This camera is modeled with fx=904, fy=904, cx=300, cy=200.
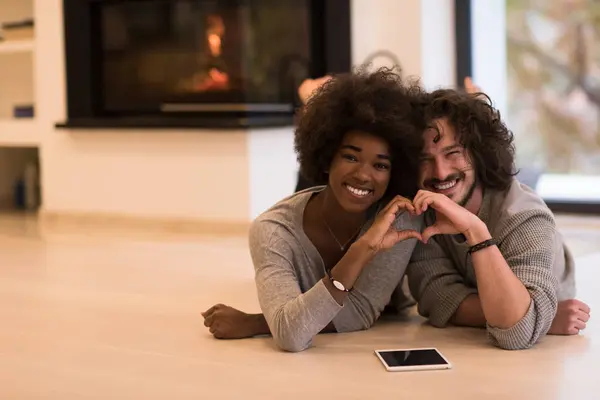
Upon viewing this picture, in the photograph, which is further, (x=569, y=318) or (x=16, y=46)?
(x=16, y=46)

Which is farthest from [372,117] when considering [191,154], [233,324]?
[191,154]

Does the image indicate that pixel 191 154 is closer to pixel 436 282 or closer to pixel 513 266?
pixel 436 282

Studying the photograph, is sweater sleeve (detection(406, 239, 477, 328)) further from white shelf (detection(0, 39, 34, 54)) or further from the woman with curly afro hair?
white shelf (detection(0, 39, 34, 54))

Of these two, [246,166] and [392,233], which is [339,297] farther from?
[246,166]

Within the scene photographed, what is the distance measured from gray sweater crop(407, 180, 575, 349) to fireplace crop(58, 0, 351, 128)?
2.08 metres

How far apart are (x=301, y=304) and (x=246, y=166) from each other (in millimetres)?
2410

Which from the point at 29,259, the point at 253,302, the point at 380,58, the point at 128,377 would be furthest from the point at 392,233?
the point at 380,58

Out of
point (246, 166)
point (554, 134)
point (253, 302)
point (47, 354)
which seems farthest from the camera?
point (554, 134)

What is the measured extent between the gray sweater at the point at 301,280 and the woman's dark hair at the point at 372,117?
155mm

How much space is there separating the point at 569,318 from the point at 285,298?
74 centimetres

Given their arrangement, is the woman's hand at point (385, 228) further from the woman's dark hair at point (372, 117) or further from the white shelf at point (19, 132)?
the white shelf at point (19, 132)

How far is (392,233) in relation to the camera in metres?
2.04

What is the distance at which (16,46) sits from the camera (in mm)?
5059

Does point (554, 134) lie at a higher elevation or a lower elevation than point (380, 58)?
lower
